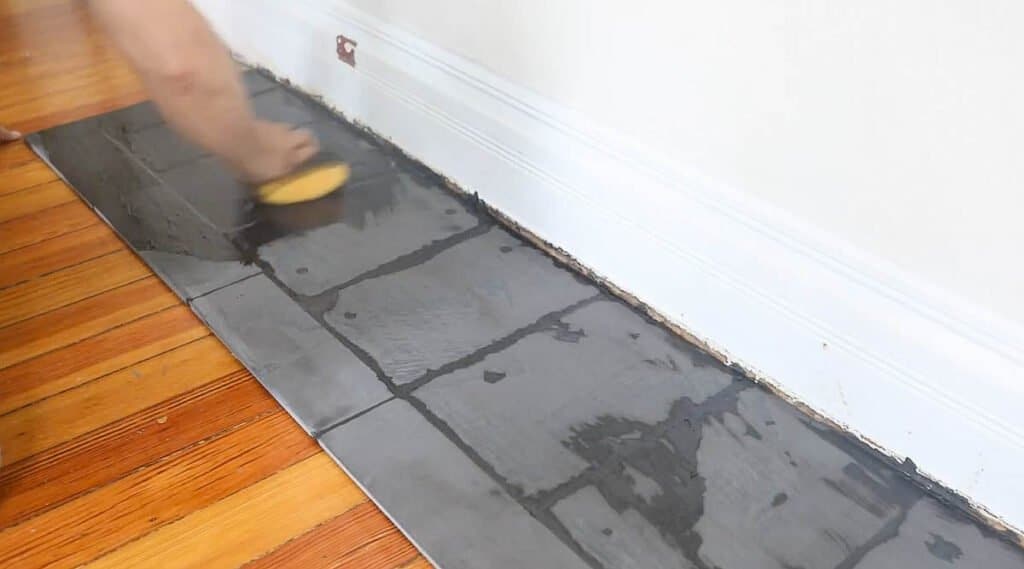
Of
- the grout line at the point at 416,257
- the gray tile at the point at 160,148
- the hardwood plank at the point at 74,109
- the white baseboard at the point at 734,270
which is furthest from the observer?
the hardwood plank at the point at 74,109

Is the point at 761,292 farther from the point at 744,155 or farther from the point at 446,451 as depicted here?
the point at 446,451

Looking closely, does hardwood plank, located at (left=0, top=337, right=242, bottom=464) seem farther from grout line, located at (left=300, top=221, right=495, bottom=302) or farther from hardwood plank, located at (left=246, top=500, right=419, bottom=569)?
hardwood plank, located at (left=246, top=500, right=419, bottom=569)

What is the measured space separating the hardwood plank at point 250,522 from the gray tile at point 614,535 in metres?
0.25

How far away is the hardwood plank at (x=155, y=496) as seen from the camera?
3.39 ft

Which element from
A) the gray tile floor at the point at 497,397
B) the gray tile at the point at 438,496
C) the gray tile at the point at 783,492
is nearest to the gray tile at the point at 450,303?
the gray tile floor at the point at 497,397

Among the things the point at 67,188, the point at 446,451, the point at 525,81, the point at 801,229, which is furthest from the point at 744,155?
the point at 67,188

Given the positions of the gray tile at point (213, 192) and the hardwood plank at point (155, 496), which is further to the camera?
the gray tile at point (213, 192)

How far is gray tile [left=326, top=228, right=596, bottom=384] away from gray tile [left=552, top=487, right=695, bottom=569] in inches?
11.9

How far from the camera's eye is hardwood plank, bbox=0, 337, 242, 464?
46.1 inches

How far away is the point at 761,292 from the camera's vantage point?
1253mm

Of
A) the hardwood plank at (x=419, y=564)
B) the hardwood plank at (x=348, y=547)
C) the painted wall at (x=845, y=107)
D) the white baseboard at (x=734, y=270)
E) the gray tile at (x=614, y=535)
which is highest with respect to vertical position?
the painted wall at (x=845, y=107)

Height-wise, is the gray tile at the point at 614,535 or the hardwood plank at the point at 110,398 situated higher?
the gray tile at the point at 614,535

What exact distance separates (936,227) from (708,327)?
0.37m

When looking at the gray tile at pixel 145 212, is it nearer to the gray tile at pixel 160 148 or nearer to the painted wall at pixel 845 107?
the gray tile at pixel 160 148
